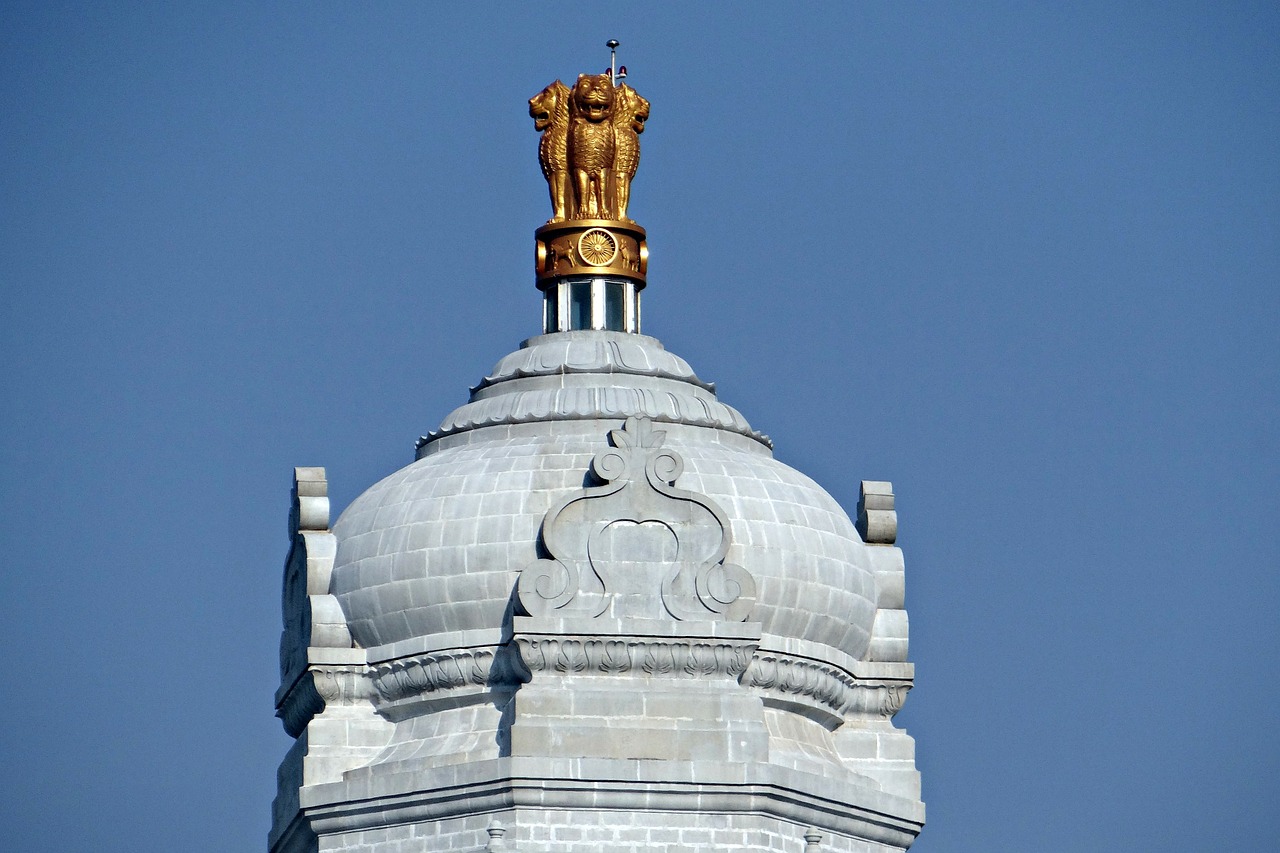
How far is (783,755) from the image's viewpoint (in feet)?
228

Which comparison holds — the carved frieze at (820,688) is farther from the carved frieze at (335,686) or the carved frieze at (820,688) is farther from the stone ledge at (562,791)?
the carved frieze at (335,686)

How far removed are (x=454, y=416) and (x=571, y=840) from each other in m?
8.86

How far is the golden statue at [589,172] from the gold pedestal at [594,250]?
0.7 inches

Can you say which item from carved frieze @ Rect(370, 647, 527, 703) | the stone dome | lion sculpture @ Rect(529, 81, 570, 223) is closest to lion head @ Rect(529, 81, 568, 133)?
lion sculpture @ Rect(529, 81, 570, 223)

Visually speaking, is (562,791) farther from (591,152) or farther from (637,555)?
(591,152)

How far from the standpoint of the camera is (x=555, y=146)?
75.4m

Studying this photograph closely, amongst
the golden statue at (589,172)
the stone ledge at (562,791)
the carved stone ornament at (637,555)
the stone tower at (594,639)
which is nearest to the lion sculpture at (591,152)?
the golden statue at (589,172)

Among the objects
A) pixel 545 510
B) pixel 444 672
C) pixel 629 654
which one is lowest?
pixel 629 654

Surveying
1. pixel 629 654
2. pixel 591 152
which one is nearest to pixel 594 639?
pixel 629 654

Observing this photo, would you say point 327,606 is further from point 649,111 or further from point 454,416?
point 649,111

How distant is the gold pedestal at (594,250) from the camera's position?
74500mm

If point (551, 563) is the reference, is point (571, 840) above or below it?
below

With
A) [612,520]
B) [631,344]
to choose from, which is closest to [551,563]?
[612,520]

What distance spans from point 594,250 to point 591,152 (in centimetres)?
181
